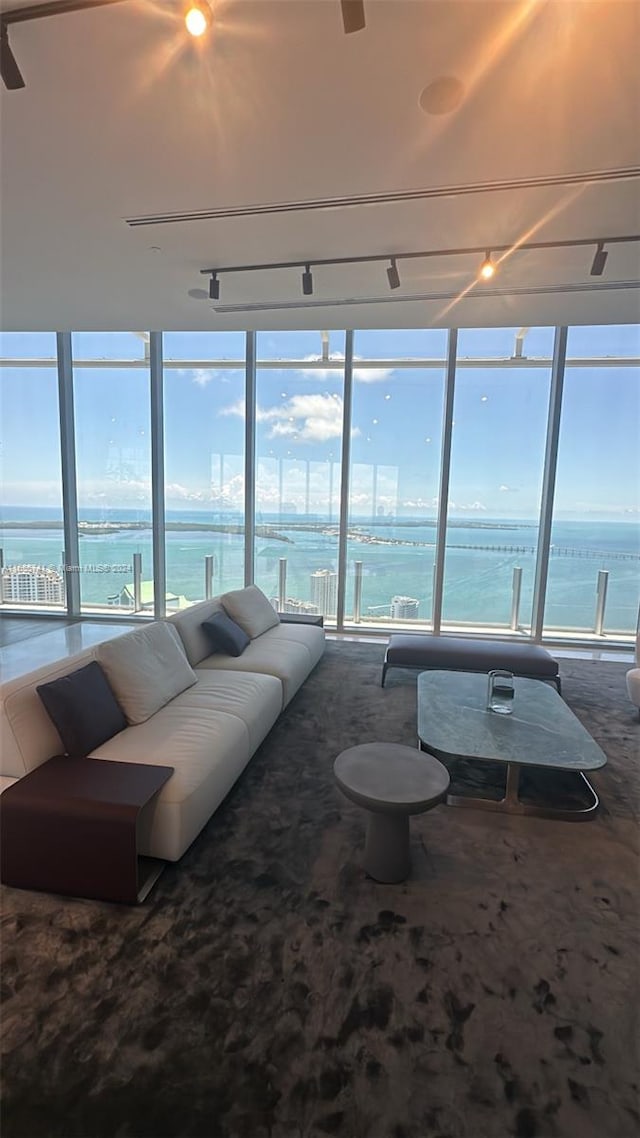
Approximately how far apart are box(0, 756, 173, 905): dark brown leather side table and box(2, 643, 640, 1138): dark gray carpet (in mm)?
73

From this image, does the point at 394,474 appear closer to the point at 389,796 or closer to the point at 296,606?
the point at 296,606

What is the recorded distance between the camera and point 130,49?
5.80 ft

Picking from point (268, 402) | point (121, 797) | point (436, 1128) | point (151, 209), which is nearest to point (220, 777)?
point (121, 797)

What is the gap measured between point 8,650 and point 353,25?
5.40 meters

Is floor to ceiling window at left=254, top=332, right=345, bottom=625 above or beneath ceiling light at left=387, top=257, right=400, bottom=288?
beneath

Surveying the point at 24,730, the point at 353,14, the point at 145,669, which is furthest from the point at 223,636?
the point at 353,14

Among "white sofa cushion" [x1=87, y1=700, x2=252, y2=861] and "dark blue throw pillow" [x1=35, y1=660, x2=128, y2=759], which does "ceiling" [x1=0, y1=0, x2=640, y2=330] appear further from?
"white sofa cushion" [x1=87, y1=700, x2=252, y2=861]

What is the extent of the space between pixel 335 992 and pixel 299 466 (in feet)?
16.2

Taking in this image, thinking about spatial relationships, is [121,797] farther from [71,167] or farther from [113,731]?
[71,167]

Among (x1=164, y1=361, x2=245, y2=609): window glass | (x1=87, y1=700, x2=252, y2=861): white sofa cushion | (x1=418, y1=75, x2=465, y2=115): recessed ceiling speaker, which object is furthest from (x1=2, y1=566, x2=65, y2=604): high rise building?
(x1=418, y1=75, x2=465, y2=115): recessed ceiling speaker

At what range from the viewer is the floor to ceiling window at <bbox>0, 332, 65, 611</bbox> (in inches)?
230

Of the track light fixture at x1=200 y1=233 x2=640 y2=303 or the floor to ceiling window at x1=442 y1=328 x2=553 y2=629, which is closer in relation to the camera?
the track light fixture at x1=200 y1=233 x2=640 y2=303

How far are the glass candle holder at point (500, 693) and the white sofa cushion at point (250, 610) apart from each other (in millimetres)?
1863

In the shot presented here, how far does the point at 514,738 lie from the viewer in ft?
7.89
